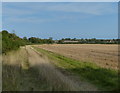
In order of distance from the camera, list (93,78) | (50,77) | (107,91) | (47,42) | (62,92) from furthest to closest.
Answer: (47,42) → (93,78) → (50,77) → (107,91) → (62,92)

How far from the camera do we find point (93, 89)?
345 inches

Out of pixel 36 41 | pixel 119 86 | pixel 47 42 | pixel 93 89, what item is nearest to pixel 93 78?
pixel 93 89

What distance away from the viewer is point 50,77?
9461 mm

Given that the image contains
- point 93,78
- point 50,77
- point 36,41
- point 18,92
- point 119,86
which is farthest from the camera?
point 36,41

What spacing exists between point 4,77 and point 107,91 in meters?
4.09

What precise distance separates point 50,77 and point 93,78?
2628mm

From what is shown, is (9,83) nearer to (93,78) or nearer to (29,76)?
(29,76)

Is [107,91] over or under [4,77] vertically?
under

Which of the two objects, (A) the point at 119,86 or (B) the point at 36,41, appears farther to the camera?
(B) the point at 36,41

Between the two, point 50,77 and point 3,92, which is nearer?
point 3,92

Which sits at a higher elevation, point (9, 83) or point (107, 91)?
point (9, 83)

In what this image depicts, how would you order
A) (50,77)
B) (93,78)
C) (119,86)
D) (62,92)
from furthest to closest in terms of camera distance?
(93,78)
(50,77)
(119,86)
(62,92)

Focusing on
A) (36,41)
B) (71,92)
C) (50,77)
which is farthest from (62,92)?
(36,41)

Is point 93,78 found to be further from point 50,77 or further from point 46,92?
point 46,92
